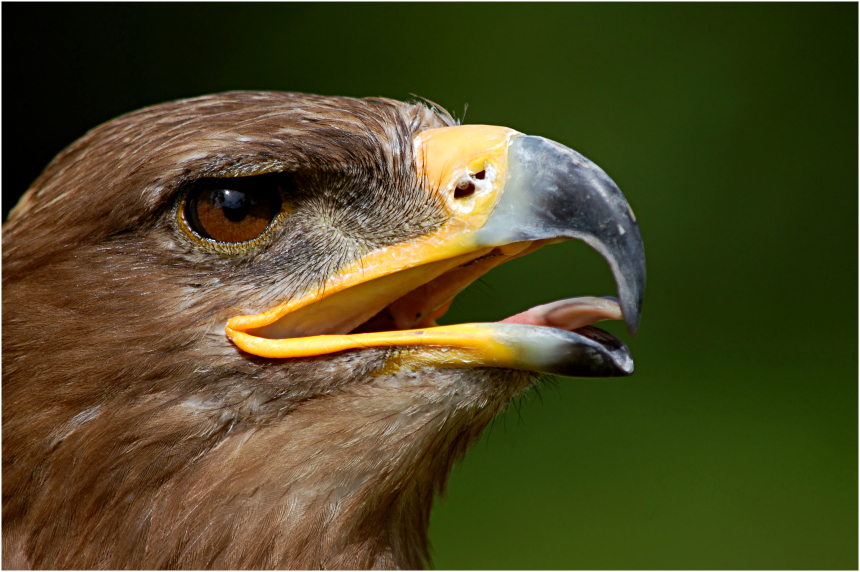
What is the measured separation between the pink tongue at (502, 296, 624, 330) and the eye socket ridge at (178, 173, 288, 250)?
0.59 meters

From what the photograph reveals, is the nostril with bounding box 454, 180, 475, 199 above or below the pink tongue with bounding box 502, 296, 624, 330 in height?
above

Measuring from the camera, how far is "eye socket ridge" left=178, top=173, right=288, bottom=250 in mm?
2035

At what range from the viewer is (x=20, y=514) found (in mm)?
2139

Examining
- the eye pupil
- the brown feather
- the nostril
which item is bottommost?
the brown feather

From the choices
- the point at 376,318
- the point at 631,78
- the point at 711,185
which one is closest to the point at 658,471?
the point at 711,185

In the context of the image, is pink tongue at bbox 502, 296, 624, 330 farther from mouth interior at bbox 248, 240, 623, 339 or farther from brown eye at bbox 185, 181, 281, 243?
brown eye at bbox 185, 181, 281, 243

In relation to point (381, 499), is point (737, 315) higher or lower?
lower

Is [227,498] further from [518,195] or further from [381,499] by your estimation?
[518,195]

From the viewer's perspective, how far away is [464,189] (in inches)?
80.4

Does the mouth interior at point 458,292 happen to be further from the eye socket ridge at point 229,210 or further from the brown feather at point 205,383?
the eye socket ridge at point 229,210

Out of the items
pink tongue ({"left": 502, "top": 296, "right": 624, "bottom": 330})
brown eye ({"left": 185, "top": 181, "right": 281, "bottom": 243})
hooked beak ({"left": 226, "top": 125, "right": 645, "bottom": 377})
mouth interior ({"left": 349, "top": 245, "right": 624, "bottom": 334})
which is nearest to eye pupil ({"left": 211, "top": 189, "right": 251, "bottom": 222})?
brown eye ({"left": 185, "top": 181, "right": 281, "bottom": 243})

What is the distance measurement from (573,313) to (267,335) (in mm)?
680

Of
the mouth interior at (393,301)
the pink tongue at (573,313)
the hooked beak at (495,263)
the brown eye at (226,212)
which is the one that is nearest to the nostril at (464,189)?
the hooked beak at (495,263)

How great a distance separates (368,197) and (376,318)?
0.34 meters
